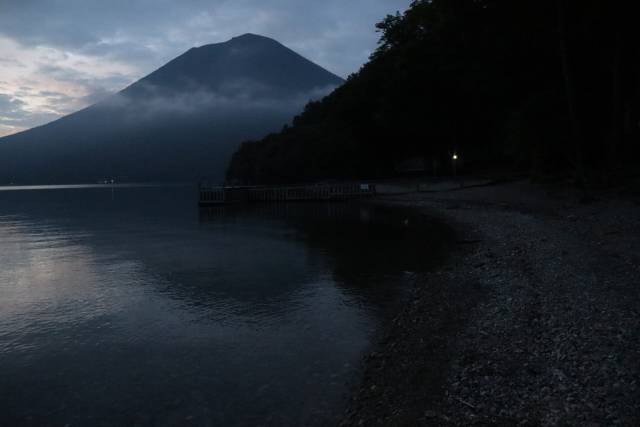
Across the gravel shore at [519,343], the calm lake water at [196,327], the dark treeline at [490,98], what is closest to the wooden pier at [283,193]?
the dark treeline at [490,98]

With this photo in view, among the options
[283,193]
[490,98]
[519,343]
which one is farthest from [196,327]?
[490,98]

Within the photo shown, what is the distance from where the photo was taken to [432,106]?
5978 cm

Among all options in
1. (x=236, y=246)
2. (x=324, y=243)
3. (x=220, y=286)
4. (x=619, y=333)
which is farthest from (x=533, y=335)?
(x=236, y=246)

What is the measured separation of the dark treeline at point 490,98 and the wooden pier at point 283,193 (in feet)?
40.1

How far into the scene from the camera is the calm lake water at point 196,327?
302 inches

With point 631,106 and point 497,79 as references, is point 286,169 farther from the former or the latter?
point 631,106

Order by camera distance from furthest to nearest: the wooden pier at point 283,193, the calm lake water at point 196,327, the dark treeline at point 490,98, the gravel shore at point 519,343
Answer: the wooden pier at point 283,193, the dark treeline at point 490,98, the calm lake water at point 196,327, the gravel shore at point 519,343

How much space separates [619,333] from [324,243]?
60.7 ft

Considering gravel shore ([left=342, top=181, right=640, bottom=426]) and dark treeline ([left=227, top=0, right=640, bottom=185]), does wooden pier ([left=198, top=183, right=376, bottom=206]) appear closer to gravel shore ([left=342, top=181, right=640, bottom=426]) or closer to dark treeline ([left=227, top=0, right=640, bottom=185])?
dark treeline ([left=227, top=0, right=640, bottom=185])

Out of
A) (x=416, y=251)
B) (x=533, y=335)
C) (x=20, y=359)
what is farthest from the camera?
(x=416, y=251)

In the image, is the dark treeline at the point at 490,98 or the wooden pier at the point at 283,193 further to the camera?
the wooden pier at the point at 283,193

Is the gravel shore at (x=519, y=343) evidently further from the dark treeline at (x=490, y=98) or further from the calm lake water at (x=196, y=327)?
the dark treeline at (x=490, y=98)

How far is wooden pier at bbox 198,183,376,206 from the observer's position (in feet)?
189

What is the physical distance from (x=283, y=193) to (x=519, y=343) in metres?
55.0
